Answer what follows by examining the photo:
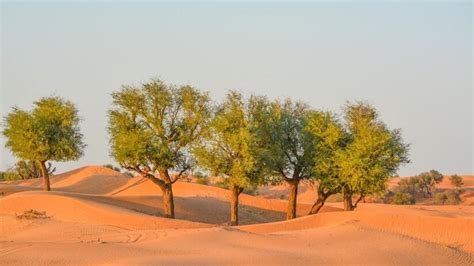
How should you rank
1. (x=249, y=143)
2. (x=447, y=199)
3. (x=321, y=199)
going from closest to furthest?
1. (x=249, y=143)
2. (x=321, y=199)
3. (x=447, y=199)

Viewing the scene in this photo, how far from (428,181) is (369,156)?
3721 centimetres

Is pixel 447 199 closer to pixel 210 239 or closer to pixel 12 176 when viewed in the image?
pixel 12 176

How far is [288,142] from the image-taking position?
41.1 metres

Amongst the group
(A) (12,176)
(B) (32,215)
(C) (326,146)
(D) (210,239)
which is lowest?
(D) (210,239)

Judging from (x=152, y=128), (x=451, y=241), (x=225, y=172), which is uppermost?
(x=152, y=128)

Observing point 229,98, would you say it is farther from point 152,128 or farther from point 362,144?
point 362,144

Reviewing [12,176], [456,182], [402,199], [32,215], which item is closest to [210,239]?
[32,215]

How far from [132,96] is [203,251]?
18103 mm

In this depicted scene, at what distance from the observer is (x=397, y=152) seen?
40875 mm

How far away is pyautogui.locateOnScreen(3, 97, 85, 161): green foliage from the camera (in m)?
47.4

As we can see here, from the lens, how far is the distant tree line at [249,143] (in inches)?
1453

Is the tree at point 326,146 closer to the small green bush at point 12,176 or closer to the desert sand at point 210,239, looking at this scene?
the desert sand at point 210,239

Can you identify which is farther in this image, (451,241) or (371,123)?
(371,123)

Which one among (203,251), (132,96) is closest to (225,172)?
(132,96)
